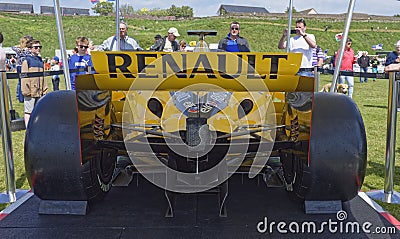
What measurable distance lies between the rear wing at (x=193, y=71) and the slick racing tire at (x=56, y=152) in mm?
674

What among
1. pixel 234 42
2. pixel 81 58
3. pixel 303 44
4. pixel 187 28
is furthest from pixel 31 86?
pixel 187 28

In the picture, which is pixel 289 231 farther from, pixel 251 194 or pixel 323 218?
pixel 251 194

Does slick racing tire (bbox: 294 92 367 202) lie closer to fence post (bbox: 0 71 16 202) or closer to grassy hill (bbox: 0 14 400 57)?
fence post (bbox: 0 71 16 202)

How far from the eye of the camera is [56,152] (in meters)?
3.60

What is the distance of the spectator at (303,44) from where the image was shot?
301 inches

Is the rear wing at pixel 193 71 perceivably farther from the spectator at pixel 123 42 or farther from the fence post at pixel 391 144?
the spectator at pixel 123 42

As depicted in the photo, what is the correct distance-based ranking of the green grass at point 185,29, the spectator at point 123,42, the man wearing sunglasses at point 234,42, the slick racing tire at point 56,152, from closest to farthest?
the slick racing tire at point 56,152 → the man wearing sunglasses at point 234,42 → the spectator at point 123,42 → the green grass at point 185,29

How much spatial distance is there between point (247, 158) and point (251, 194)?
0.97 meters

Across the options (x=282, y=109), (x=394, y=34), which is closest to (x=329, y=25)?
(x=394, y=34)

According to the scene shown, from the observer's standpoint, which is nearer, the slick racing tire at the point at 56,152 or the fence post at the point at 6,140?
the slick racing tire at the point at 56,152

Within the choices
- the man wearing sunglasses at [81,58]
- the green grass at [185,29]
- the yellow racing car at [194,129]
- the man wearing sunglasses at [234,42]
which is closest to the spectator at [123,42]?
the man wearing sunglasses at [81,58]

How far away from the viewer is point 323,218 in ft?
12.6

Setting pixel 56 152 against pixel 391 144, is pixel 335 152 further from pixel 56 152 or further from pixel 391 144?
pixel 56 152

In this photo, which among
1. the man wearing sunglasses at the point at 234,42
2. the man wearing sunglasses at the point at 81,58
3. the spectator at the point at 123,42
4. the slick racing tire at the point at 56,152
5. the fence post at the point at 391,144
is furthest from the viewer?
the man wearing sunglasses at the point at 81,58
